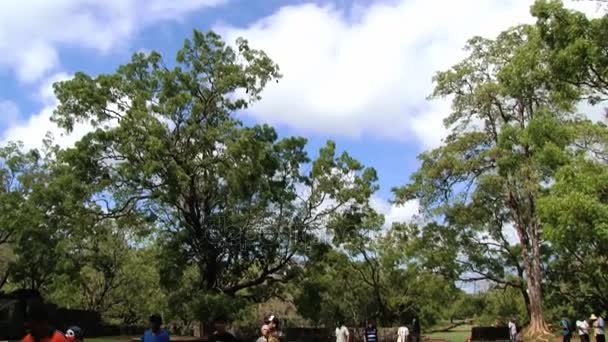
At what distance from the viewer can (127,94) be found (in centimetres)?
2762

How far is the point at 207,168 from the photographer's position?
27.6m

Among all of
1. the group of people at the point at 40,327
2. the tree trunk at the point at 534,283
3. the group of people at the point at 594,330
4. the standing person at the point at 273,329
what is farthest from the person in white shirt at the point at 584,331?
the group of people at the point at 40,327

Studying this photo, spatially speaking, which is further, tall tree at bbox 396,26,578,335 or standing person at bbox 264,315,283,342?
tall tree at bbox 396,26,578,335

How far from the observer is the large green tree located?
26.6 metres

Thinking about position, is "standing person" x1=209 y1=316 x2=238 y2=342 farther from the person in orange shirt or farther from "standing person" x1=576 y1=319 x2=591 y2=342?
"standing person" x1=576 y1=319 x2=591 y2=342

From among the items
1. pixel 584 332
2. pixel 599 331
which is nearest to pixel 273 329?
pixel 599 331

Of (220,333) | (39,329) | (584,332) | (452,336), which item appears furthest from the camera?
(452,336)

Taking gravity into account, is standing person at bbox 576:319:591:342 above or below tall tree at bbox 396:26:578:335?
below

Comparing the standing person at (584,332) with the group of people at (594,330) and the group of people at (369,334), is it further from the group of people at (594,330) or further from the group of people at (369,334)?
the group of people at (369,334)

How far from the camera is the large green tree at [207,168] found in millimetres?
26625

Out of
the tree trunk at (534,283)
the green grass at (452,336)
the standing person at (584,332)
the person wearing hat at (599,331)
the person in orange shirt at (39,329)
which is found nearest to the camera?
the person in orange shirt at (39,329)

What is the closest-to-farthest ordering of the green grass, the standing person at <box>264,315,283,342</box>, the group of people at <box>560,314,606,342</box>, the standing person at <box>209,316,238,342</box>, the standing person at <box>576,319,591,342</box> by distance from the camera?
the standing person at <box>209,316,238,342</box>, the standing person at <box>264,315,283,342</box>, the group of people at <box>560,314,606,342</box>, the standing person at <box>576,319,591,342</box>, the green grass

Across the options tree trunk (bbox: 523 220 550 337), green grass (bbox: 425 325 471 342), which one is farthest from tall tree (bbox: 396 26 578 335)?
green grass (bbox: 425 325 471 342)

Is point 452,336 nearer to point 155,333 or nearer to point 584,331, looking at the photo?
point 584,331
